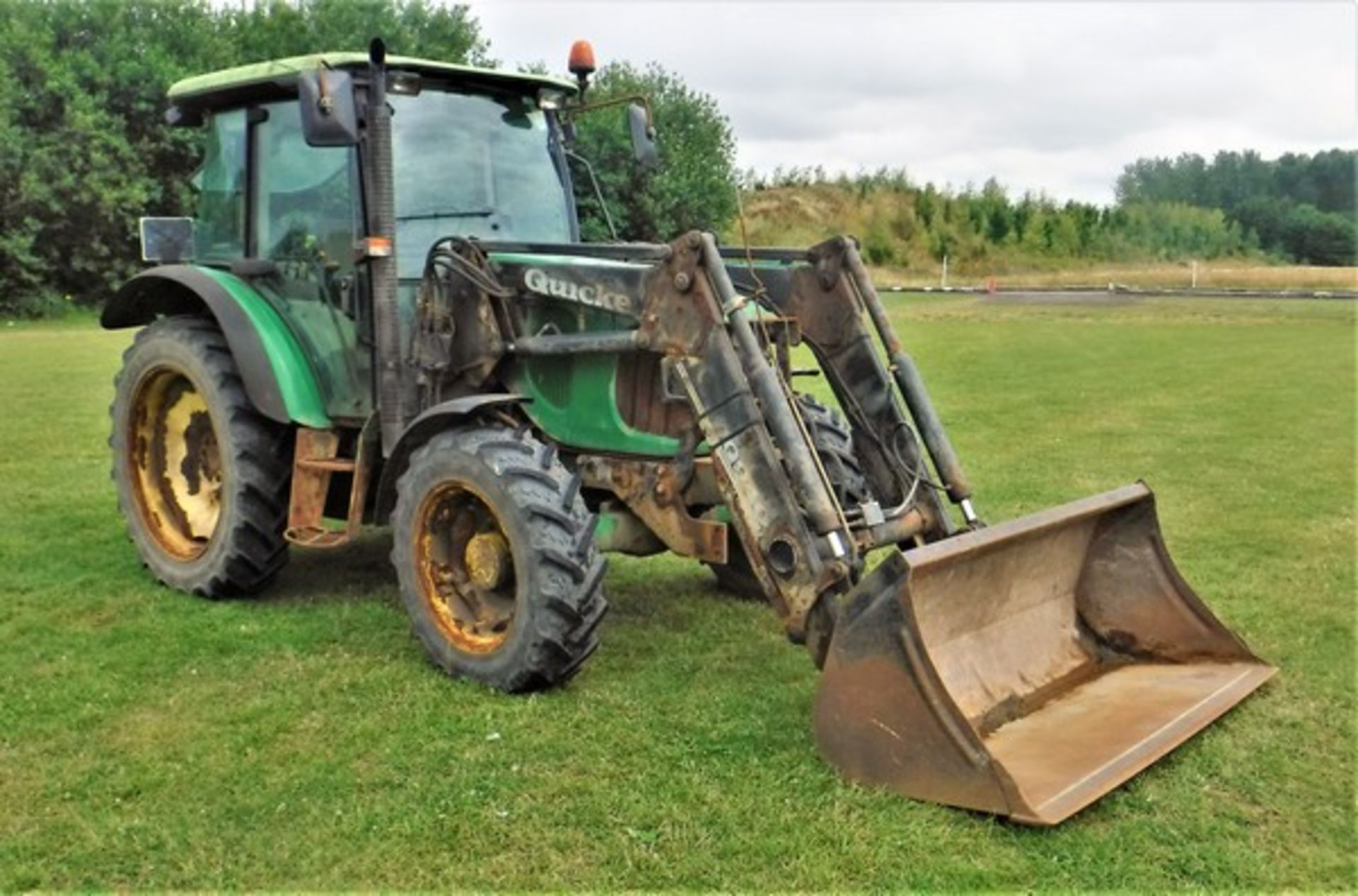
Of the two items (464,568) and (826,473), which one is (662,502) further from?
(464,568)

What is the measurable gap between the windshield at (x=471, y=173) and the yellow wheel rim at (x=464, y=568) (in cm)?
130

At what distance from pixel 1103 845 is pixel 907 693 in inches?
28.7

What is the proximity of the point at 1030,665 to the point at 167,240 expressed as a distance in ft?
17.3

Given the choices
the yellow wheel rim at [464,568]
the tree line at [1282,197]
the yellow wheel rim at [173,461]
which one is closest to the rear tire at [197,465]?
the yellow wheel rim at [173,461]

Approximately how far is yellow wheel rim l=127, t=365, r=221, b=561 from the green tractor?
0.06 feet

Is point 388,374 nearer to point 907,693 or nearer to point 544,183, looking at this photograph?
point 544,183

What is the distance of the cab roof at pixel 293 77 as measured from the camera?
6234 mm

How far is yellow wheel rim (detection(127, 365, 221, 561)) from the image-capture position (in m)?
7.27

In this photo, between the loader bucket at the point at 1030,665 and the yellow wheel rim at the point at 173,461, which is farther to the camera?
the yellow wheel rim at the point at 173,461

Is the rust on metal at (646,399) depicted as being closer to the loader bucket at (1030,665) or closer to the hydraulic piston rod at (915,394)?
the hydraulic piston rod at (915,394)

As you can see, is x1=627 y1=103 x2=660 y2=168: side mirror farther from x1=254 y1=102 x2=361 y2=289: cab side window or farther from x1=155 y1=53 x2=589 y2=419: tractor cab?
x1=254 y1=102 x2=361 y2=289: cab side window

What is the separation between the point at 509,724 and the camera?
498 cm

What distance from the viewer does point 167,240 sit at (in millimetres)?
7629

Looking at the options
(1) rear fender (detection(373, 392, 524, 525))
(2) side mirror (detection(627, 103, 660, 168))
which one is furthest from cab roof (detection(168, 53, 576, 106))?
(1) rear fender (detection(373, 392, 524, 525))
